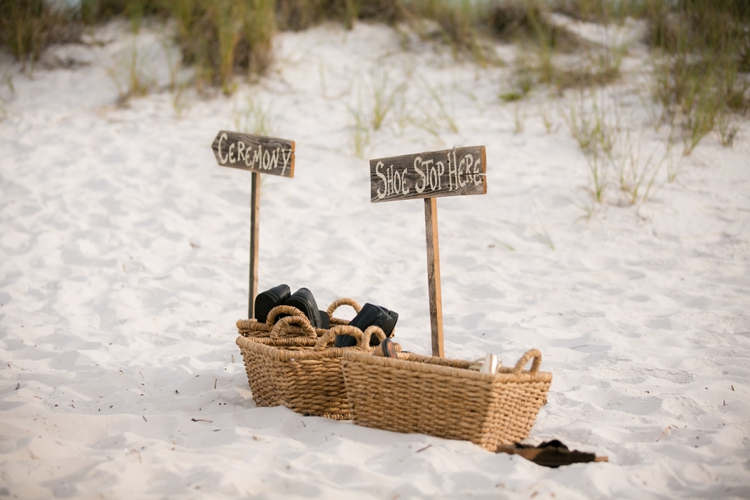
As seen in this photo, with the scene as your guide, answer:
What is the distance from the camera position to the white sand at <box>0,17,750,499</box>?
70.6 inches

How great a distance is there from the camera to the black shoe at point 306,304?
2350 millimetres

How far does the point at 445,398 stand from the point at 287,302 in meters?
0.79

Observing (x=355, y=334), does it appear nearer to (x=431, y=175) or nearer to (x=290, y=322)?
(x=290, y=322)

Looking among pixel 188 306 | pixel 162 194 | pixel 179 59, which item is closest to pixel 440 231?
pixel 188 306

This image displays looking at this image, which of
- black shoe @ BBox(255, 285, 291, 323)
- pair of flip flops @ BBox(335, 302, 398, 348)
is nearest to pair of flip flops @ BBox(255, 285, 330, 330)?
black shoe @ BBox(255, 285, 291, 323)

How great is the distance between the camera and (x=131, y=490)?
1.62 meters

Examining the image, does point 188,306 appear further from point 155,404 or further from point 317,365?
point 317,365

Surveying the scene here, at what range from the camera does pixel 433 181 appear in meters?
2.36

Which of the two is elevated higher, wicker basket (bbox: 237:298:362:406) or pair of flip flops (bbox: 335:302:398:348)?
pair of flip flops (bbox: 335:302:398:348)

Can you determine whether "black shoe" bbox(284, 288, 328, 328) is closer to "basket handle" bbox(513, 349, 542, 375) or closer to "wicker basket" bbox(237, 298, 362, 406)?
"wicker basket" bbox(237, 298, 362, 406)

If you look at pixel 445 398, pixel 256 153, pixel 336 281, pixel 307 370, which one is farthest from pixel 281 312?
pixel 336 281

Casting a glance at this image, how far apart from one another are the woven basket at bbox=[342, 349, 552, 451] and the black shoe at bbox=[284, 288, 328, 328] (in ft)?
1.28

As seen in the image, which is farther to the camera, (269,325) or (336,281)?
(336,281)

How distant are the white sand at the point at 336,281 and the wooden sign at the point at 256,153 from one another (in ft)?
3.05
